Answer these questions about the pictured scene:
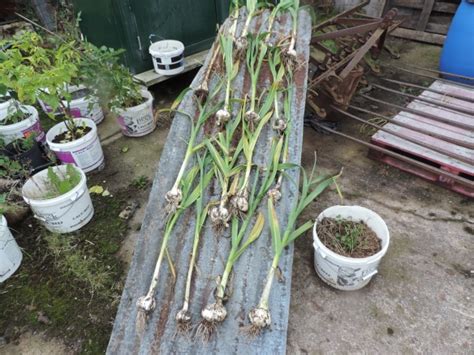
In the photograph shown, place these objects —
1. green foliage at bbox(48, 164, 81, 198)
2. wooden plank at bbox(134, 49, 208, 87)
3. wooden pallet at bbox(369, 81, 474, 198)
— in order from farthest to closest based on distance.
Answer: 1. wooden plank at bbox(134, 49, 208, 87)
2. wooden pallet at bbox(369, 81, 474, 198)
3. green foliage at bbox(48, 164, 81, 198)

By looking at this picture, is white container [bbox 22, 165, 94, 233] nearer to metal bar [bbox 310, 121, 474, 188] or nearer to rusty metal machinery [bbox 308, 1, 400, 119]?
rusty metal machinery [bbox 308, 1, 400, 119]

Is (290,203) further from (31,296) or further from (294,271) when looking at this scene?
(31,296)

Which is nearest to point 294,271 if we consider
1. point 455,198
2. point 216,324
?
point 216,324

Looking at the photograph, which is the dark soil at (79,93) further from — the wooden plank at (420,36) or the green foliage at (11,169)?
the wooden plank at (420,36)

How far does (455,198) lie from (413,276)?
2.75 feet

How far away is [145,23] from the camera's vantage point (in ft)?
11.4

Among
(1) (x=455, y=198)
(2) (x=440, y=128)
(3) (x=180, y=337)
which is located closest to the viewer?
(3) (x=180, y=337)

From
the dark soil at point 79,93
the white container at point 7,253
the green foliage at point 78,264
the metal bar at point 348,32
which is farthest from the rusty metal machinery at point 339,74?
the white container at point 7,253

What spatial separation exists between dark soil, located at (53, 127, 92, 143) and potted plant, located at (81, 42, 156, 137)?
277 millimetres

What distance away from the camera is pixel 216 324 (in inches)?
54.1

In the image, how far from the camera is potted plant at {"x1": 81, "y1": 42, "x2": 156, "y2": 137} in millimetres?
2633

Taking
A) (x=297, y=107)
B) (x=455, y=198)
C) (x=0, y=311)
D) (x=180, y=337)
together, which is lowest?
(x=0, y=311)

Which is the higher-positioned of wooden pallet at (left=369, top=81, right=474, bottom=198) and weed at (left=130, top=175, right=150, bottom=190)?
wooden pallet at (left=369, top=81, right=474, bottom=198)

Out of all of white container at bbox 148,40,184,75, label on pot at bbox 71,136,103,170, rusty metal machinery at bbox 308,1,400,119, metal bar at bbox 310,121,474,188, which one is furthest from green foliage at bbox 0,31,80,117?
metal bar at bbox 310,121,474,188
